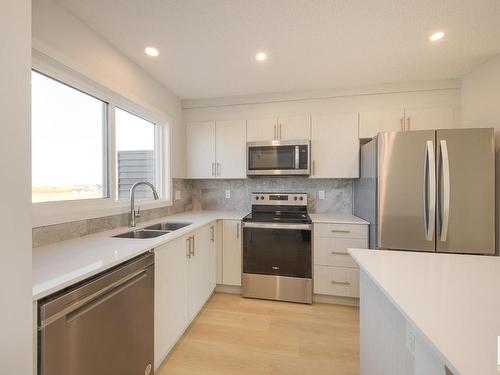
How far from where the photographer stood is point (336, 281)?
7.80 ft

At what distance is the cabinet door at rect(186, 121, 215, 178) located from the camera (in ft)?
9.66

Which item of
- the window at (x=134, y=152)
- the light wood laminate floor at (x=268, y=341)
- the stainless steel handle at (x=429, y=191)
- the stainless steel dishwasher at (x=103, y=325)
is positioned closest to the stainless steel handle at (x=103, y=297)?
the stainless steel dishwasher at (x=103, y=325)

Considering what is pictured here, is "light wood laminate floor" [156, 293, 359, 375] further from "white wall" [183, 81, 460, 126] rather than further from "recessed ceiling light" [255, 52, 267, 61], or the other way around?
"recessed ceiling light" [255, 52, 267, 61]

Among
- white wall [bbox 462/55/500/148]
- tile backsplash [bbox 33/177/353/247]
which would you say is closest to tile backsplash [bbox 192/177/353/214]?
tile backsplash [bbox 33/177/353/247]

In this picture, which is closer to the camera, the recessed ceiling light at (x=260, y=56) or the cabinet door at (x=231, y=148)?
the recessed ceiling light at (x=260, y=56)

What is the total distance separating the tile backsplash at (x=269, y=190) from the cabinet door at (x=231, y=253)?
616mm

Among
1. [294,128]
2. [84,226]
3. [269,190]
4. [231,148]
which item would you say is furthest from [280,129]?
[84,226]

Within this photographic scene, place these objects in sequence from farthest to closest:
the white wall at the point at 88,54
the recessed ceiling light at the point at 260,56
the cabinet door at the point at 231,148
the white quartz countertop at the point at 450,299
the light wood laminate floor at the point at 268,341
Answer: the cabinet door at the point at 231,148 < the recessed ceiling light at the point at 260,56 < the light wood laminate floor at the point at 268,341 < the white wall at the point at 88,54 < the white quartz countertop at the point at 450,299

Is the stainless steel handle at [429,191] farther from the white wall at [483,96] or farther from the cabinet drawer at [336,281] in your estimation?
the cabinet drawer at [336,281]

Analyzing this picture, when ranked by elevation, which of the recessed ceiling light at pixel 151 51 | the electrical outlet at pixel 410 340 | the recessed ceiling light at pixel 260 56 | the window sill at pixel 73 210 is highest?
the recessed ceiling light at pixel 260 56

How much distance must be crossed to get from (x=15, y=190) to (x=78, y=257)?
2.17 feet

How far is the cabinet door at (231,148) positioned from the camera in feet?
9.36

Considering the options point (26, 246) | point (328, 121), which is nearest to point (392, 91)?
point (328, 121)

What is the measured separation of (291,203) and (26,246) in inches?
99.6
